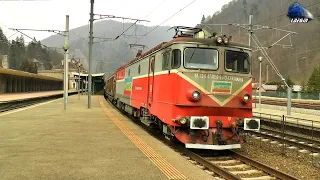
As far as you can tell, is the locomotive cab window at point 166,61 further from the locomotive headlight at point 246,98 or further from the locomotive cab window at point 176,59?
the locomotive headlight at point 246,98

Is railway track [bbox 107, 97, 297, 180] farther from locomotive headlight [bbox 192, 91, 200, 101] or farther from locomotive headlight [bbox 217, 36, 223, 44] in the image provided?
locomotive headlight [bbox 217, 36, 223, 44]

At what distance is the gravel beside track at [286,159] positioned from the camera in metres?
8.44

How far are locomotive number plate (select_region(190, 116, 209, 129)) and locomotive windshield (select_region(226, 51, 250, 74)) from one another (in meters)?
1.79

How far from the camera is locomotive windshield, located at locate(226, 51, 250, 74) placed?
9.79 meters

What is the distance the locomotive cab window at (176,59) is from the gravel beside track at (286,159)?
3.59 metres

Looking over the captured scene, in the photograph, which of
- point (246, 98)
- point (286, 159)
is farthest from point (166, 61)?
point (286, 159)

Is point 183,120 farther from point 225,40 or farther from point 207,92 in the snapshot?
point 225,40

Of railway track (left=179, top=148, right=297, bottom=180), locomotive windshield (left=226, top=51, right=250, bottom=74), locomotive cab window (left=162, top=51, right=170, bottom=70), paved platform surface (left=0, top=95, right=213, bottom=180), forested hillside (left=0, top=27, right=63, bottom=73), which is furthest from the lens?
forested hillside (left=0, top=27, right=63, bottom=73)

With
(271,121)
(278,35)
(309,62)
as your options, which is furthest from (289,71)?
(271,121)

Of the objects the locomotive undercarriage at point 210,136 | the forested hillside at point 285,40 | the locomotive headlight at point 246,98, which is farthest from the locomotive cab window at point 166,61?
the forested hillside at point 285,40

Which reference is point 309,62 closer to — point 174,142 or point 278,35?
point 278,35

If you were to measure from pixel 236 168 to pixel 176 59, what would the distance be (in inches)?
137

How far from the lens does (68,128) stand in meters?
13.6

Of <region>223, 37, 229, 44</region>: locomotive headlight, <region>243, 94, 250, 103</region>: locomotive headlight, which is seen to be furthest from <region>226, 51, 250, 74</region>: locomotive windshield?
<region>243, 94, 250, 103</region>: locomotive headlight
